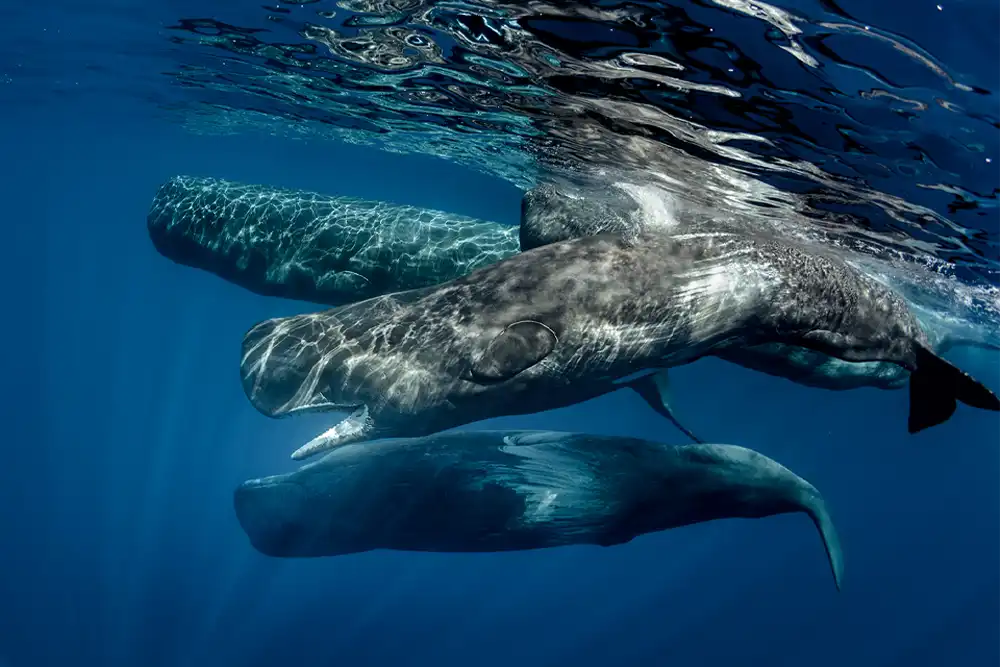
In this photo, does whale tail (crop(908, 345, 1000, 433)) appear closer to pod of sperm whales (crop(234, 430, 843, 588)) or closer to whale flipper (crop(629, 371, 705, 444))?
pod of sperm whales (crop(234, 430, 843, 588))

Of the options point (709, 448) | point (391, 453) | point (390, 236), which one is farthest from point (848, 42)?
point (391, 453)

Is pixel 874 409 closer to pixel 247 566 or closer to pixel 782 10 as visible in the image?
pixel 247 566

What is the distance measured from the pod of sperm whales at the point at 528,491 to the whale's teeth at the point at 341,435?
11.0 ft

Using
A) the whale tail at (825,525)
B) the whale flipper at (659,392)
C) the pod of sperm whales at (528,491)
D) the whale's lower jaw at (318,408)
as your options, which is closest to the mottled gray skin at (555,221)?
the whale flipper at (659,392)

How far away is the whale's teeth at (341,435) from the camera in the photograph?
21.2ft

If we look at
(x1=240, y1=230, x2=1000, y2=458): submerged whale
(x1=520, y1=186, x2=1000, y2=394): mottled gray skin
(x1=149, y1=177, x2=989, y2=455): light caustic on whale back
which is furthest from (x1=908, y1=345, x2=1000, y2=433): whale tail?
(x1=149, y1=177, x2=989, y2=455): light caustic on whale back

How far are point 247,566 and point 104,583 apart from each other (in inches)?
456

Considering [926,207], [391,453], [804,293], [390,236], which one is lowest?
[391,453]

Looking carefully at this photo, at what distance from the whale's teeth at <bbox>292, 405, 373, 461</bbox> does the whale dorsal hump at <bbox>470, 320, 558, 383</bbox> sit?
1481 mm

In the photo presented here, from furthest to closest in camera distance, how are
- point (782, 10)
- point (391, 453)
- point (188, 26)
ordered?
point (188, 26) < point (391, 453) < point (782, 10)

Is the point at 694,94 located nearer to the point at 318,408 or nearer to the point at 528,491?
the point at 528,491

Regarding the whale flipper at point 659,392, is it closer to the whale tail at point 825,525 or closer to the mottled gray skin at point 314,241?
the whale tail at point 825,525

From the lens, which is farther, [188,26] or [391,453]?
[188,26]

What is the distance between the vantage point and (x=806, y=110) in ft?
30.8
